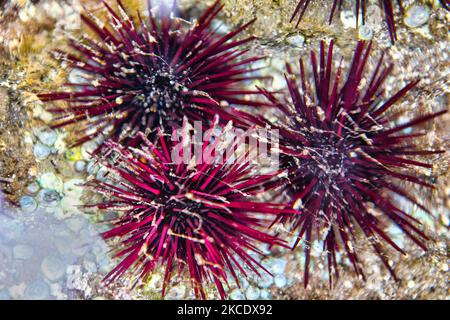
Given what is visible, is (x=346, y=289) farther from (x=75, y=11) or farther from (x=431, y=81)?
(x=75, y=11)

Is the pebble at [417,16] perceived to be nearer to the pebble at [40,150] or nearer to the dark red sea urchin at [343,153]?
the dark red sea urchin at [343,153]

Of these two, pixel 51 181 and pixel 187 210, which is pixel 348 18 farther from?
pixel 51 181

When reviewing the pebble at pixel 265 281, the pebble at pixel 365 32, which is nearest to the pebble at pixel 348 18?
the pebble at pixel 365 32

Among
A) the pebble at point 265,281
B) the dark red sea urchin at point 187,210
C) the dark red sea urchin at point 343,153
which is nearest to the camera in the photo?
the dark red sea urchin at point 187,210

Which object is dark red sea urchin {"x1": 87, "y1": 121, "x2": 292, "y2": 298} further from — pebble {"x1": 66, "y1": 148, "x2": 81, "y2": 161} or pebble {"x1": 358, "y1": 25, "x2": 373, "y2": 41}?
pebble {"x1": 358, "y1": 25, "x2": 373, "y2": 41}

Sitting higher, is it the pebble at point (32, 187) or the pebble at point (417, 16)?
the pebble at point (417, 16)

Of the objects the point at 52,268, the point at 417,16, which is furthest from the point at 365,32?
the point at 52,268

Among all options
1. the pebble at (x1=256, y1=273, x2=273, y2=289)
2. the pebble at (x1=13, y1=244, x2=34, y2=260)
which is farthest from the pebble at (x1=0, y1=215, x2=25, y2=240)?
the pebble at (x1=256, y1=273, x2=273, y2=289)

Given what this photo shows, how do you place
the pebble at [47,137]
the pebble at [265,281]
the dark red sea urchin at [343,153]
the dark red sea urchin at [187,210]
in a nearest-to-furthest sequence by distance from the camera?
the dark red sea urchin at [187,210], the dark red sea urchin at [343,153], the pebble at [47,137], the pebble at [265,281]
